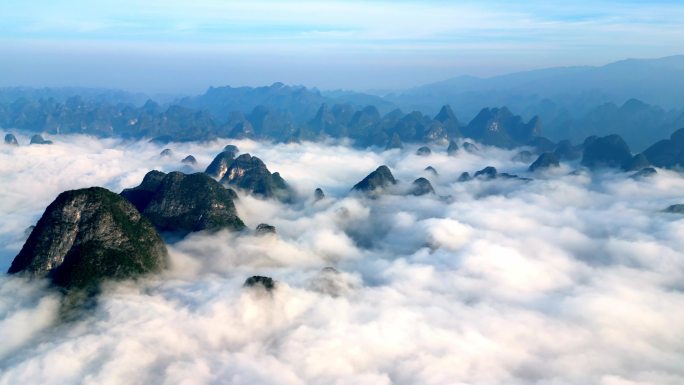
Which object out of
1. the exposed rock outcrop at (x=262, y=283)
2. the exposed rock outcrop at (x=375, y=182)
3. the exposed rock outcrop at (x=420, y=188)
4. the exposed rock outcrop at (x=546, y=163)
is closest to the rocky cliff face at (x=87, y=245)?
the exposed rock outcrop at (x=262, y=283)

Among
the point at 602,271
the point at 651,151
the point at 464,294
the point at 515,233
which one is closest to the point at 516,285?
the point at 464,294

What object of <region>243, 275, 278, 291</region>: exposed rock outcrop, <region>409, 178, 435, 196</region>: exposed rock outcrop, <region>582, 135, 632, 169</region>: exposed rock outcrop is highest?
→ <region>582, 135, 632, 169</region>: exposed rock outcrop

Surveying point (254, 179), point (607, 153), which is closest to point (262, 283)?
point (254, 179)

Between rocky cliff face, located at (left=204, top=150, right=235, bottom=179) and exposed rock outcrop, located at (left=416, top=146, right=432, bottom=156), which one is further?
exposed rock outcrop, located at (left=416, top=146, right=432, bottom=156)

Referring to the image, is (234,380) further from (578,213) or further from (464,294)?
(578,213)

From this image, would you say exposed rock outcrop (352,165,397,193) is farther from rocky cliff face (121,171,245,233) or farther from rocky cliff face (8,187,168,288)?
rocky cliff face (8,187,168,288)

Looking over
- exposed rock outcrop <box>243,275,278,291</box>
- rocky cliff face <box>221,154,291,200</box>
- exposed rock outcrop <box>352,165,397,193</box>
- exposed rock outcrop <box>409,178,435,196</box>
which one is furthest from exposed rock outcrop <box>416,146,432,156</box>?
exposed rock outcrop <box>243,275,278,291</box>
